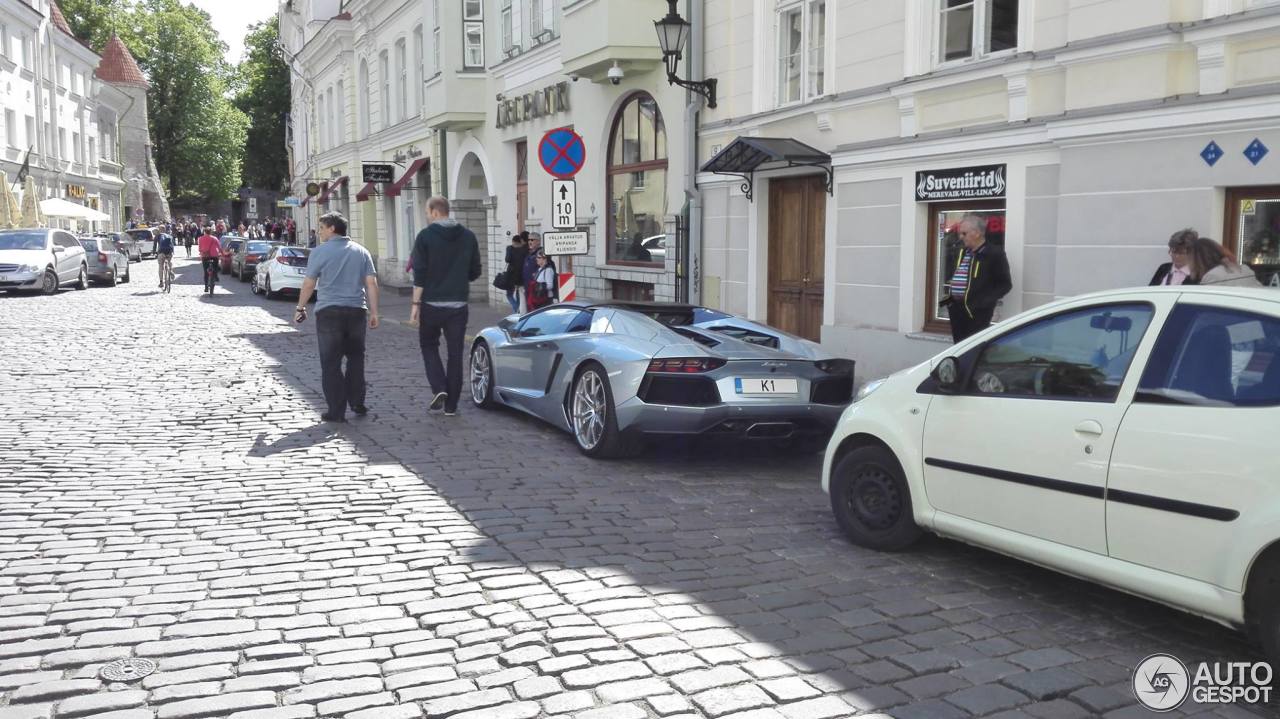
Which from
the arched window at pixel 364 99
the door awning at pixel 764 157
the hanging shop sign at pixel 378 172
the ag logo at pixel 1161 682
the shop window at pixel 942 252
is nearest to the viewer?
Result: the ag logo at pixel 1161 682

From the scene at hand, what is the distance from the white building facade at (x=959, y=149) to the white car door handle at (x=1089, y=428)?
14.6 feet

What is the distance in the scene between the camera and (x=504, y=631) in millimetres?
4547

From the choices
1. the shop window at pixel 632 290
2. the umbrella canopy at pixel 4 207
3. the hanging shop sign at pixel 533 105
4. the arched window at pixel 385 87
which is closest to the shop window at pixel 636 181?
the shop window at pixel 632 290

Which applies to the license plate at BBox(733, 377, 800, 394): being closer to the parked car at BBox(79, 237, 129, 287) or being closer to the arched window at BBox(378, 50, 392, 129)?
the arched window at BBox(378, 50, 392, 129)

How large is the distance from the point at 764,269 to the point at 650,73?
4.56 metres

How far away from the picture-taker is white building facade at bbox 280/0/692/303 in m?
17.1

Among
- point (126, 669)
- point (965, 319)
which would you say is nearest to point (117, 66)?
point (965, 319)

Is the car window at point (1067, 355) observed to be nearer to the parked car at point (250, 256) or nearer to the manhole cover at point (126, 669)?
the manhole cover at point (126, 669)

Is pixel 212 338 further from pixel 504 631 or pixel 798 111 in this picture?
pixel 504 631

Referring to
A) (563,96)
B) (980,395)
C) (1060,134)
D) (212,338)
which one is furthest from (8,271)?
(980,395)

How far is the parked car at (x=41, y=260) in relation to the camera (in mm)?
26844

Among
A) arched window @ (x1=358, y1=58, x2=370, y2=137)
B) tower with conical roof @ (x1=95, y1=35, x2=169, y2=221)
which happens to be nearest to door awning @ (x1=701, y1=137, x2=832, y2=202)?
arched window @ (x1=358, y1=58, x2=370, y2=137)

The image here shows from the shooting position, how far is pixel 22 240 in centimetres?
2831

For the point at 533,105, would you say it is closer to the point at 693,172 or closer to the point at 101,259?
the point at 693,172
